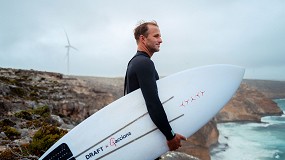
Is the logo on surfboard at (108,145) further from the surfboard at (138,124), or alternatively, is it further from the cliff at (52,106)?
the cliff at (52,106)

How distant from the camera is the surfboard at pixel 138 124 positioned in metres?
3.15

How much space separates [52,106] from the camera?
58.6 ft

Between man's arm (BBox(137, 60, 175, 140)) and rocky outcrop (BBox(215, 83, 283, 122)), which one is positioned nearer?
man's arm (BBox(137, 60, 175, 140))

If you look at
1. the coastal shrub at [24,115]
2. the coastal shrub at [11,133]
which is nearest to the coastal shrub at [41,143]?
the coastal shrub at [11,133]

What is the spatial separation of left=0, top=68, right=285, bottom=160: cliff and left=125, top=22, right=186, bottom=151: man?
3.20 meters

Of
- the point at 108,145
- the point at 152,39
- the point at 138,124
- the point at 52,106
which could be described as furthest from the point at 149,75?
the point at 52,106

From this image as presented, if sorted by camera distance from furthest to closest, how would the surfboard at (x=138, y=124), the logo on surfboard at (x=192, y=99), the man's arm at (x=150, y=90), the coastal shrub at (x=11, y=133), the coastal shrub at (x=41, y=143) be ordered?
1. the coastal shrub at (x=11, y=133)
2. the coastal shrub at (x=41, y=143)
3. the logo on surfboard at (x=192, y=99)
4. the surfboard at (x=138, y=124)
5. the man's arm at (x=150, y=90)

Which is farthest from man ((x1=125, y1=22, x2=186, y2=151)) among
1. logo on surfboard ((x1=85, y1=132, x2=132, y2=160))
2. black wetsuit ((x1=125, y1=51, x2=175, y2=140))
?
logo on surfboard ((x1=85, y1=132, x2=132, y2=160))

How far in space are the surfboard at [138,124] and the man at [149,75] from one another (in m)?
0.44

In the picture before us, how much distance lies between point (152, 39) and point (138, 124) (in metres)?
1.19

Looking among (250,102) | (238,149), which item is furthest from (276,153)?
(250,102)

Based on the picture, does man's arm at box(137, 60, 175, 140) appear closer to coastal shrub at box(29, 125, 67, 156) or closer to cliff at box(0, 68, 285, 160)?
cliff at box(0, 68, 285, 160)

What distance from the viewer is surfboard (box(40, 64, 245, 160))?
3.15 meters

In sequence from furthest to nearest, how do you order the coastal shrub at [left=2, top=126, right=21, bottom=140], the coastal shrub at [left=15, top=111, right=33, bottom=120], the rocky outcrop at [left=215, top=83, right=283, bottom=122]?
the rocky outcrop at [left=215, top=83, right=283, bottom=122]
the coastal shrub at [left=15, top=111, right=33, bottom=120]
the coastal shrub at [left=2, top=126, right=21, bottom=140]
